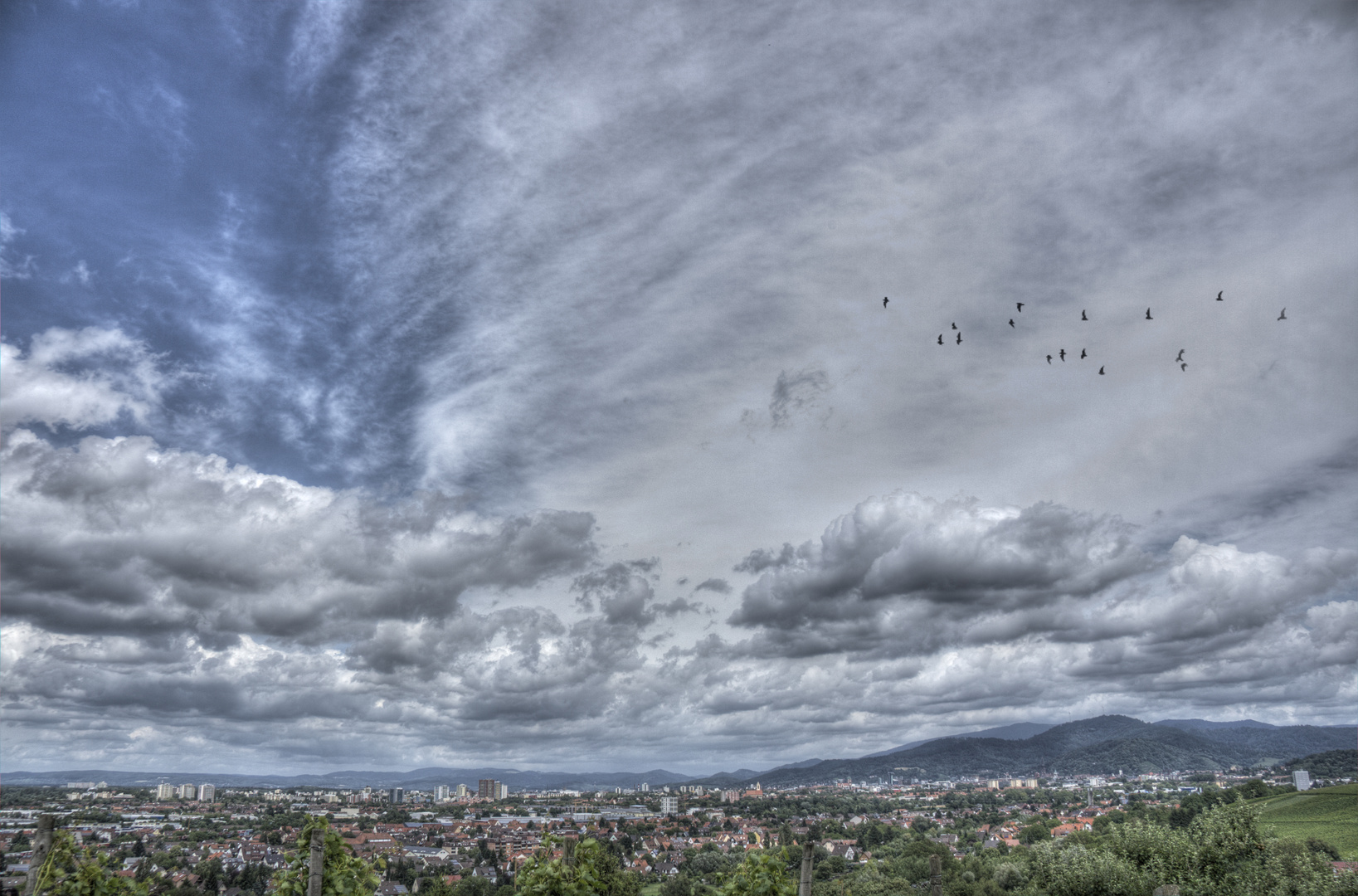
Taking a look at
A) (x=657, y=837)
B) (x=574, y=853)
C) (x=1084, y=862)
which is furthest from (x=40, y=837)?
(x=657, y=837)

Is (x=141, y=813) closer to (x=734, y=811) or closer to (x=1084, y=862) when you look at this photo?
(x=1084, y=862)

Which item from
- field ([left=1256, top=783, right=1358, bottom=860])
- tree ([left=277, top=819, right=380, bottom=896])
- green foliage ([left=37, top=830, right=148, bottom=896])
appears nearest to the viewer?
green foliage ([left=37, top=830, right=148, bottom=896])

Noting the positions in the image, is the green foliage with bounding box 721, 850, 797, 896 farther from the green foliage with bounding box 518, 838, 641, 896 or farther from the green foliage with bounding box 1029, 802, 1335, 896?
the green foliage with bounding box 1029, 802, 1335, 896

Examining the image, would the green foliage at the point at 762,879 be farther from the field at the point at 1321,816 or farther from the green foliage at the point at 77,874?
the field at the point at 1321,816

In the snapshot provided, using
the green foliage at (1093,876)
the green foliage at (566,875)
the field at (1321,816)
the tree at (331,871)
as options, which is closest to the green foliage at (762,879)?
the green foliage at (566,875)

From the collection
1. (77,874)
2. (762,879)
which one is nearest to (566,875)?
(762,879)

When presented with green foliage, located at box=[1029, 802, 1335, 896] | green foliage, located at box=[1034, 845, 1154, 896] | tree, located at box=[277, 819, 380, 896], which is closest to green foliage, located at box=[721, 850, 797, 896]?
tree, located at box=[277, 819, 380, 896]
